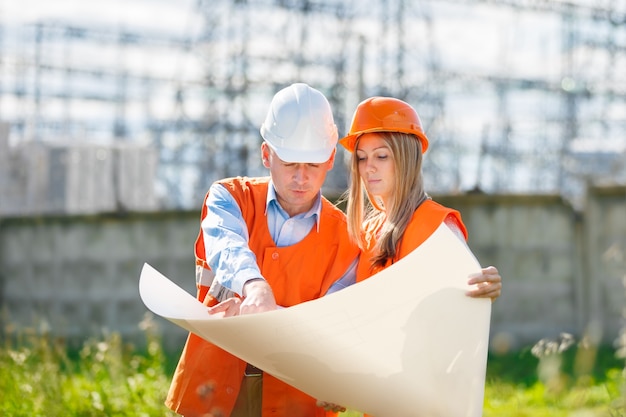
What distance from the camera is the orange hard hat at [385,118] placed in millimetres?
2838

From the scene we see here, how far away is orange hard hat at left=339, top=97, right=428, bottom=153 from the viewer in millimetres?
2838

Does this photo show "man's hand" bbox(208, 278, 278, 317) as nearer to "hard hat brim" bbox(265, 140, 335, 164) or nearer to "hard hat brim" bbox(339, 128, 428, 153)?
"hard hat brim" bbox(265, 140, 335, 164)

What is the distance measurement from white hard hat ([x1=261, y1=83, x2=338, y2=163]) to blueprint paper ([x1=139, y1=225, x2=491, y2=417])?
51 cm

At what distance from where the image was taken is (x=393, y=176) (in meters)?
2.85

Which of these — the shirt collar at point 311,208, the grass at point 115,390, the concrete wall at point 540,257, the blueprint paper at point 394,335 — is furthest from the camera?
the concrete wall at point 540,257

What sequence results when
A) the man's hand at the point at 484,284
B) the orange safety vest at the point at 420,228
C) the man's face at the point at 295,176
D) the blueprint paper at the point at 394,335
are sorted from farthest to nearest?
the man's face at the point at 295,176 → the orange safety vest at the point at 420,228 → the man's hand at the point at 484,284 → the blueprint paper at the point at 394,335

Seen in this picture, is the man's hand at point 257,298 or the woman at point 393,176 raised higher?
the woman at point 393,176

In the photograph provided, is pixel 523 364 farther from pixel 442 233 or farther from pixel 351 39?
pixel 351 39

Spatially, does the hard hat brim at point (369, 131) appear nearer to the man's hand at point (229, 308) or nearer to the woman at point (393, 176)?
the woman at point (393, 176)

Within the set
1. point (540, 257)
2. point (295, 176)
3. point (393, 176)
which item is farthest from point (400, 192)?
point (540, 257)

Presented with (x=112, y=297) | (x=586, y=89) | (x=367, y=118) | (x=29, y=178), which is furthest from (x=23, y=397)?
(x=586, y=89)

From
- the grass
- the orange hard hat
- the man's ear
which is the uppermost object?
the orange hard hat

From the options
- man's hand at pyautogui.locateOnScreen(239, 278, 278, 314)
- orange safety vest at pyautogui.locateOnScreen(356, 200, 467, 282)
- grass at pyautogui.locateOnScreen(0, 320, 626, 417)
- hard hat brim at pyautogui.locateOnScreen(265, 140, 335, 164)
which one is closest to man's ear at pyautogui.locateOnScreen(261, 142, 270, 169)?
hard hat brim at pyautogui.locateOnScreen(265, 140, 335, 164)

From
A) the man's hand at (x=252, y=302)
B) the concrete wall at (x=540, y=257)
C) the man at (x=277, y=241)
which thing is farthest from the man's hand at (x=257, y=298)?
the concrete wall at (x=540, y=257)
